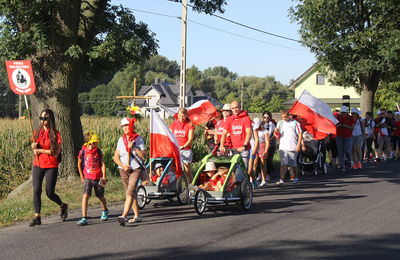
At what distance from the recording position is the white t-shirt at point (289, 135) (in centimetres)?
1379

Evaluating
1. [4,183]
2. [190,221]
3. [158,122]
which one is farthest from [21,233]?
[4,183]

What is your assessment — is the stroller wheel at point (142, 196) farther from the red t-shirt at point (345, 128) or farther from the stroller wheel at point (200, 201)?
the red t-shirt at point (345, 128)

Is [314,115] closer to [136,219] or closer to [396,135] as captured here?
[136,219]

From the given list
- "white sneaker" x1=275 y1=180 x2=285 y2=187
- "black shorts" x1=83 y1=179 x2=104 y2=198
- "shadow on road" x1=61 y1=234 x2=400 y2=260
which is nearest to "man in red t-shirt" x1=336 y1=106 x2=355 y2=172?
"white sneaker" x1=275 y1=180 x2=285 y2=187

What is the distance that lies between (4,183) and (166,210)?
7.53 metres

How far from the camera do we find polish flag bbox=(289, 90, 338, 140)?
15258 millimetres

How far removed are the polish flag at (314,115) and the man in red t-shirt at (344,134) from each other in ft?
7.32

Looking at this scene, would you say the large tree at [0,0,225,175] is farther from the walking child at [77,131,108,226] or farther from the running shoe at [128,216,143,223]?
the running shoe at [128,216,143,223]

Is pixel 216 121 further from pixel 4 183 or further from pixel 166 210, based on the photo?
pixel 4 183

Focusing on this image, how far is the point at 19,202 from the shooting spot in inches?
453

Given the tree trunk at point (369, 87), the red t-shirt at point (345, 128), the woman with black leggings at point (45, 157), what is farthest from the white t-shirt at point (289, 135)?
the tree trunk at point (369, 87)

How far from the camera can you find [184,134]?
11.7m

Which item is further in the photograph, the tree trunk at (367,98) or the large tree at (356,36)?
the tree trunk at (367,98)

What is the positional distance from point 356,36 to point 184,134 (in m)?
20.4
